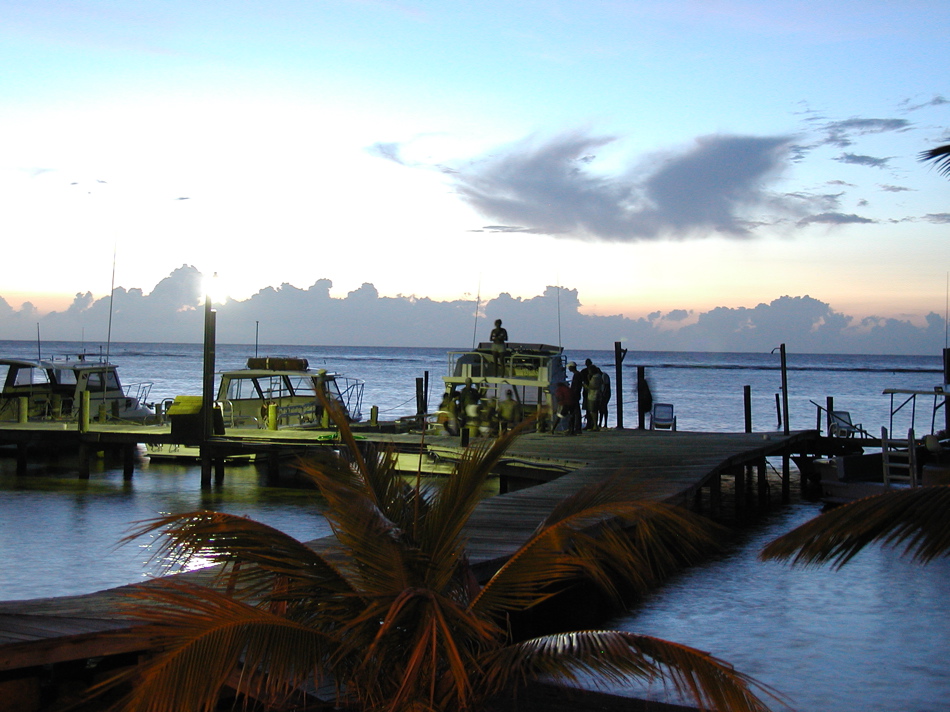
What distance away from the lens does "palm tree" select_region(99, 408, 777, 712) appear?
4703 millimetres

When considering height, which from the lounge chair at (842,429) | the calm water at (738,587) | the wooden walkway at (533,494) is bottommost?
the calm water at (738,587)

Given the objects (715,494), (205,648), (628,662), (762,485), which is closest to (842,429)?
(762,485)

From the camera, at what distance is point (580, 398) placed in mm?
22453

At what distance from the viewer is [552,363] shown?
22.3 meters

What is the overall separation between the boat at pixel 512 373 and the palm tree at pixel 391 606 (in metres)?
15.2

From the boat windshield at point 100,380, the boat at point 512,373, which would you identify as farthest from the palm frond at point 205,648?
the boat windshield at point 100,380

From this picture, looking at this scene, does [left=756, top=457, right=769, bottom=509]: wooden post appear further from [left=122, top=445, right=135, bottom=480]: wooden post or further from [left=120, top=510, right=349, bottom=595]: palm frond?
[left=120, top=510, right=349, bottom=595]: palm frond

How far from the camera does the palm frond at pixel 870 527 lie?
5203 millimetres

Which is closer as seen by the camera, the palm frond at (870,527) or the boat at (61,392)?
the palm frond at (870,527)

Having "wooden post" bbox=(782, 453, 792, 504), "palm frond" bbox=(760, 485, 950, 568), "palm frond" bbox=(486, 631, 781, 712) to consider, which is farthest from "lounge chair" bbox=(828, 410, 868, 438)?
"palm frond" bbox=(486, 631, 781, 712)

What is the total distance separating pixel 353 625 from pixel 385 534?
57 centimetres

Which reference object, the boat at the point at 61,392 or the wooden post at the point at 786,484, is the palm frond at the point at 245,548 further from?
the boat at the point at 61,392

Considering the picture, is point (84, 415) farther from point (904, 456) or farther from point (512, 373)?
point (904, 456)

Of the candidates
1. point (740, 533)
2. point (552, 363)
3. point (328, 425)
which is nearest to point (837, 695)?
point (740, 533)
